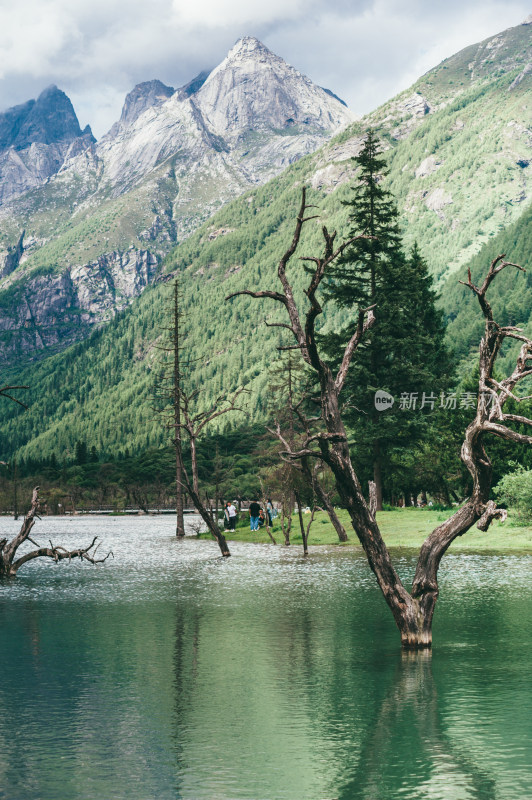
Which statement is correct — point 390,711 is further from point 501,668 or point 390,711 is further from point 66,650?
point 66,650

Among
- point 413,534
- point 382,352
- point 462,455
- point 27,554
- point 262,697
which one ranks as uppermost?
point 382,352

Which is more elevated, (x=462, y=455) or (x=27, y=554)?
(x=462, y=455)

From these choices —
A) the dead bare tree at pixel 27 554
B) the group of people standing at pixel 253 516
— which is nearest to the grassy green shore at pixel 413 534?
the group of people standing at pixel 253 516

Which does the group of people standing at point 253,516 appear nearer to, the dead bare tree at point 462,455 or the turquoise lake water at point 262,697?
the turquoise lake water at point 262,697

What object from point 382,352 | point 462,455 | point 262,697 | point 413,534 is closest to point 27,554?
point 262,697

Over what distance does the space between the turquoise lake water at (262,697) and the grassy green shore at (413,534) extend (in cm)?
1548

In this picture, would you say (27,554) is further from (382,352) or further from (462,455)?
(382,352)

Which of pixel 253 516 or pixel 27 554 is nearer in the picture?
pixel 27 554

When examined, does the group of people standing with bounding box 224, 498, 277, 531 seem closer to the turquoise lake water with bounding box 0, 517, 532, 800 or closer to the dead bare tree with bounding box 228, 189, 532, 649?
the turquoise lake water with bounding box 0, 517, 532, 800

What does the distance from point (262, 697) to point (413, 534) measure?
32706 mm

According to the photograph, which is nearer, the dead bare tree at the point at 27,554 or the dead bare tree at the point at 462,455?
the dead bare tree at the point at 462,455

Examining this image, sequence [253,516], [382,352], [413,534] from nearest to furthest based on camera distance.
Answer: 1. [413,534]
2. [382,352]
3. [253,516]

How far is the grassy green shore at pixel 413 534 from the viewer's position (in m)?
40.6

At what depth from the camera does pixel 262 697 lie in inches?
517
